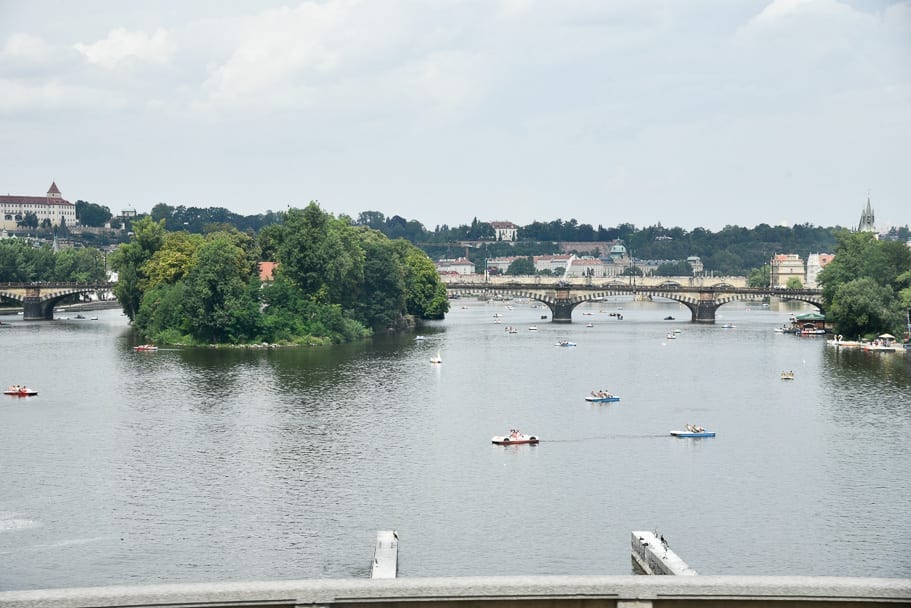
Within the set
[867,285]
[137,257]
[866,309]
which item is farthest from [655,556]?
[137,257]

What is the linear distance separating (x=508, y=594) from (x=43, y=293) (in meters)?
132

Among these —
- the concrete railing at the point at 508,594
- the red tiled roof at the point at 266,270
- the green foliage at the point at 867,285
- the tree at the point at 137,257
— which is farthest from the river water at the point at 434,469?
the tree at the point at 137,257

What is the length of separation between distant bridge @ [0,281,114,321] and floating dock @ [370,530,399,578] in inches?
4408

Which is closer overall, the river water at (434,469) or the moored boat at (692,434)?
the river water at (434,469)

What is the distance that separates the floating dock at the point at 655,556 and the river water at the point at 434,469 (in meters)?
0.66

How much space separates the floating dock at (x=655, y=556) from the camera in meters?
30.6

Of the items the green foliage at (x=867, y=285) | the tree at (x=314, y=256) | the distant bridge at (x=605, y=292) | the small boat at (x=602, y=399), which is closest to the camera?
the small boat at (x=602, y=399)

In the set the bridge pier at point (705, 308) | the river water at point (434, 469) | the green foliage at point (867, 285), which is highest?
the green foliage at point (867, 285)

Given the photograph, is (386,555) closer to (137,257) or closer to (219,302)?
(219,302)

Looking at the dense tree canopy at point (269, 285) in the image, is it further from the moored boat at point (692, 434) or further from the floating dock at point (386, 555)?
the floating dock at point (386, 555)

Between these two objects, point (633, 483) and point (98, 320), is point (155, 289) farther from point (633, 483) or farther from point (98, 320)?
point (633, 483)

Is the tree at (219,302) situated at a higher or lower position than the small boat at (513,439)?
higher

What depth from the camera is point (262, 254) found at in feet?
398

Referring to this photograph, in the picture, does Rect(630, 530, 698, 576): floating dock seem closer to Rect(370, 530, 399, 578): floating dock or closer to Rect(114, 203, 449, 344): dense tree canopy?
Rect(370, 530, 399, 578): floating dock
